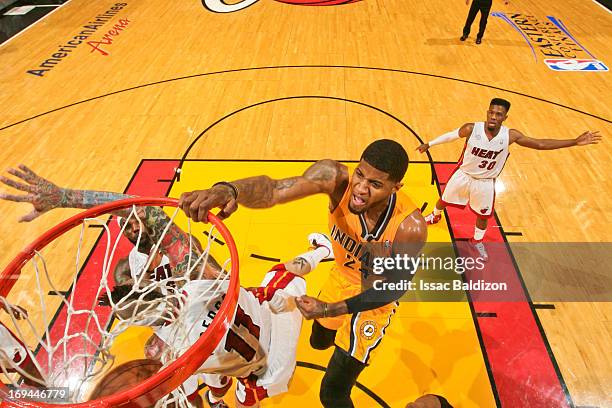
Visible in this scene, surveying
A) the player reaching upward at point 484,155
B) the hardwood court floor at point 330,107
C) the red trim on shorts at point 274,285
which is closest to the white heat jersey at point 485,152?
the player reaching upward at point 484,155

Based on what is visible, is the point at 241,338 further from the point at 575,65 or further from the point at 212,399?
the point at 575,65

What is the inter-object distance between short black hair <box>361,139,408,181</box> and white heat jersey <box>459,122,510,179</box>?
6.41ft

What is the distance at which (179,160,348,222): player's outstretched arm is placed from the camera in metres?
2.21

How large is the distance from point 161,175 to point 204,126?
131cm

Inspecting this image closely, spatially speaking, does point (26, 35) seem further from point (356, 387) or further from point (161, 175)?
point (356, 387)

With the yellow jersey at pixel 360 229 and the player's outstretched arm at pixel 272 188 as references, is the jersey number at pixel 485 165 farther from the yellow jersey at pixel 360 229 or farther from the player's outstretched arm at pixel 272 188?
the player's outstretched arm at pixel 272 188

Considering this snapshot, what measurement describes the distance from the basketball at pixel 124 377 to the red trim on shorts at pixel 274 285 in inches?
31.5

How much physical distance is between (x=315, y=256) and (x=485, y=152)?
194cm

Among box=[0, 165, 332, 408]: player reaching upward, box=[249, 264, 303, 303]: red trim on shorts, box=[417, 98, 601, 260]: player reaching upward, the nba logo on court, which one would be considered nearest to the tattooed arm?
box=[0, 165, 332, 408]: player reaching upward

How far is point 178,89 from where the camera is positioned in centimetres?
742

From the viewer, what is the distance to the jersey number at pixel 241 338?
6.98ft

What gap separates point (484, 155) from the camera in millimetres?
4133

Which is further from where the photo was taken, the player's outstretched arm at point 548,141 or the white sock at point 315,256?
the player's outstretched arm at point 548,141

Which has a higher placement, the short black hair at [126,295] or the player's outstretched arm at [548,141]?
the short black hair at [126,295]
